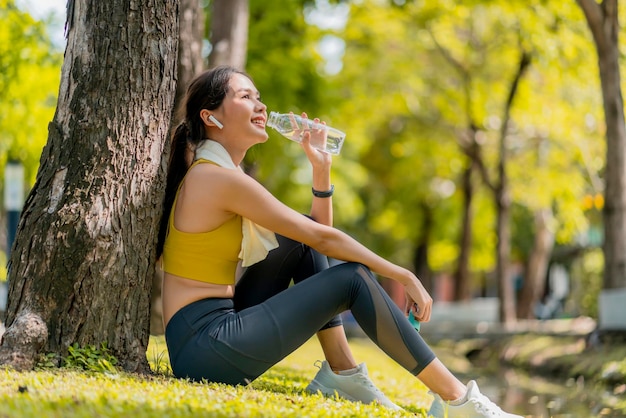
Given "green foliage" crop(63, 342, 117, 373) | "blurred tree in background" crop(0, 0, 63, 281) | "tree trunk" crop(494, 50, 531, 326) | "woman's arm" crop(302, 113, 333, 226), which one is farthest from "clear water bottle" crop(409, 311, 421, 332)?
"tree trunk" crop(494, 50, 531, 326)

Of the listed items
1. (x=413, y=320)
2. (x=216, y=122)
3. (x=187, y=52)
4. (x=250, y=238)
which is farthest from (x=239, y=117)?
(x=187, y=52)

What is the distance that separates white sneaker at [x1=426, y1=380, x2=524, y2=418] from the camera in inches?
167

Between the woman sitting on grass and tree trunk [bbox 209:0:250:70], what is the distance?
6336 mm

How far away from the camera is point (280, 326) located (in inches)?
168

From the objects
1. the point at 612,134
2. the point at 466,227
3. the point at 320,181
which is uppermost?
the point at 612,134

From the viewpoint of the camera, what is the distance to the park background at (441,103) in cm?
1594

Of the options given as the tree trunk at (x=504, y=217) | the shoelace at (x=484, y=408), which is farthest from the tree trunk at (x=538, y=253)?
the shoelace at (x=484, y=408)

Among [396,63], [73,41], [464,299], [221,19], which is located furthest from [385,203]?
[73,41]

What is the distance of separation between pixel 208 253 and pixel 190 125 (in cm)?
81

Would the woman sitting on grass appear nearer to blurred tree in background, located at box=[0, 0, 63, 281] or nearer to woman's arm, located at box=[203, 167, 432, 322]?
woman's arm, located at box=[203, 167, 432, 322]

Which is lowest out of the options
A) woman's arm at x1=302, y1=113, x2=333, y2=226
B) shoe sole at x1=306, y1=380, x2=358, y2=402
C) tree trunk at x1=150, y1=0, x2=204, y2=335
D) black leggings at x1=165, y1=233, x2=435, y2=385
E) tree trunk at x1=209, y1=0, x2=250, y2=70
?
shoe sole at x1=306, y1=380, x2=358, y2=402

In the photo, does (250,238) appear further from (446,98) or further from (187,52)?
(446,98)

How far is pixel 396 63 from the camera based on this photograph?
22984 mm

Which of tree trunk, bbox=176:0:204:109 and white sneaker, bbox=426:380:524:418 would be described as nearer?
white sneaker, bbox=426:380:524:418
